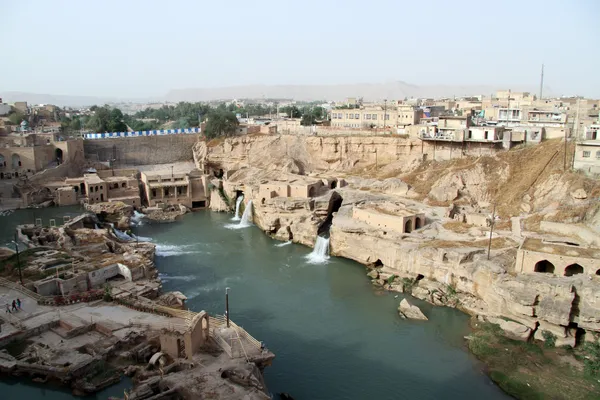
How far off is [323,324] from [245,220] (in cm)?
1649

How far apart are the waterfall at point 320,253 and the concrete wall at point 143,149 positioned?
24.4 m

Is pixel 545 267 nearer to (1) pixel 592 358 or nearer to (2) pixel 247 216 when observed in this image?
(1) pixel 592 358

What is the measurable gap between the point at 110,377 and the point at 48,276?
816 cm

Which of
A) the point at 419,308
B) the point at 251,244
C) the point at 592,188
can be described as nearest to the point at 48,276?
the point at 251,244

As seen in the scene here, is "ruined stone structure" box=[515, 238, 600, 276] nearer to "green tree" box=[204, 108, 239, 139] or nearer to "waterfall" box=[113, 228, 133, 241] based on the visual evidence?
"waterfall" box=[113, 228, 133, 241]

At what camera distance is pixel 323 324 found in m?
20.0

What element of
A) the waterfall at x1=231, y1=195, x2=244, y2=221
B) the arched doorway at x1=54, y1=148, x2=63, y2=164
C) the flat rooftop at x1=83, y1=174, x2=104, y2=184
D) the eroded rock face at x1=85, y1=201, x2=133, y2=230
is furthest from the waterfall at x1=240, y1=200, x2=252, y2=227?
the arched doorway at x1=54, y1=148, x2=63, y2=164

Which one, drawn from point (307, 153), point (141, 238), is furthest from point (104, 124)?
point (141, 238)

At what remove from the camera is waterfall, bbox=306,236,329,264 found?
90.0ft

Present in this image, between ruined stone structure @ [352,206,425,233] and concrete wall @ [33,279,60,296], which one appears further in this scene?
ruined stone structure @ [352,206,425,233]

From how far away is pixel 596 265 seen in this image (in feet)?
62.9

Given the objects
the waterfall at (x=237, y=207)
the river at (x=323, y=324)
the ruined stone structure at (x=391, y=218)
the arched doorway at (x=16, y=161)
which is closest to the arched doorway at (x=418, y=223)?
the ruined stone structure at (x=391, y=218)

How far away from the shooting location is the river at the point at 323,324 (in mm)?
16016

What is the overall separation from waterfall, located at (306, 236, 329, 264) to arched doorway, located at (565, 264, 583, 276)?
11.6 meters
